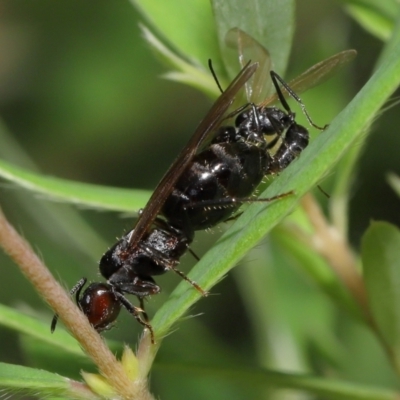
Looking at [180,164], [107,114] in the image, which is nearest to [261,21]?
[180,164]

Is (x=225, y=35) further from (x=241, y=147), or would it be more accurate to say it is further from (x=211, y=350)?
(x=211, y=350)

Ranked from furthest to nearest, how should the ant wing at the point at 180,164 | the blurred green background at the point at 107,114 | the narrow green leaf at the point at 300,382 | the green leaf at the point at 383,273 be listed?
the blurred green background at the point at 107,114 < the narrow green leaf at the point at 300,382 < the ant wing at the point at 180,164 < the green leaf at the point at 383,273

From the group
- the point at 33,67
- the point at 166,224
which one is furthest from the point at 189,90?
the point at 166,224

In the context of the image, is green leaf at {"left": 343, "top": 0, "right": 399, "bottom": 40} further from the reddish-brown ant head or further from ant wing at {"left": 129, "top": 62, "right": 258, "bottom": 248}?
the reddish-brown ant head

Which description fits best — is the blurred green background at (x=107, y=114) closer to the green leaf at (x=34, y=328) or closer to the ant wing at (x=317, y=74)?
the ant wing at (x=317, y=74)

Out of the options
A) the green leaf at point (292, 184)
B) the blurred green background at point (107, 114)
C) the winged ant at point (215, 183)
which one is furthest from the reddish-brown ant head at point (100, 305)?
the blurred green background at point (107, 114)

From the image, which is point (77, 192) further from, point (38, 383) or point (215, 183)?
point (38, 383)
